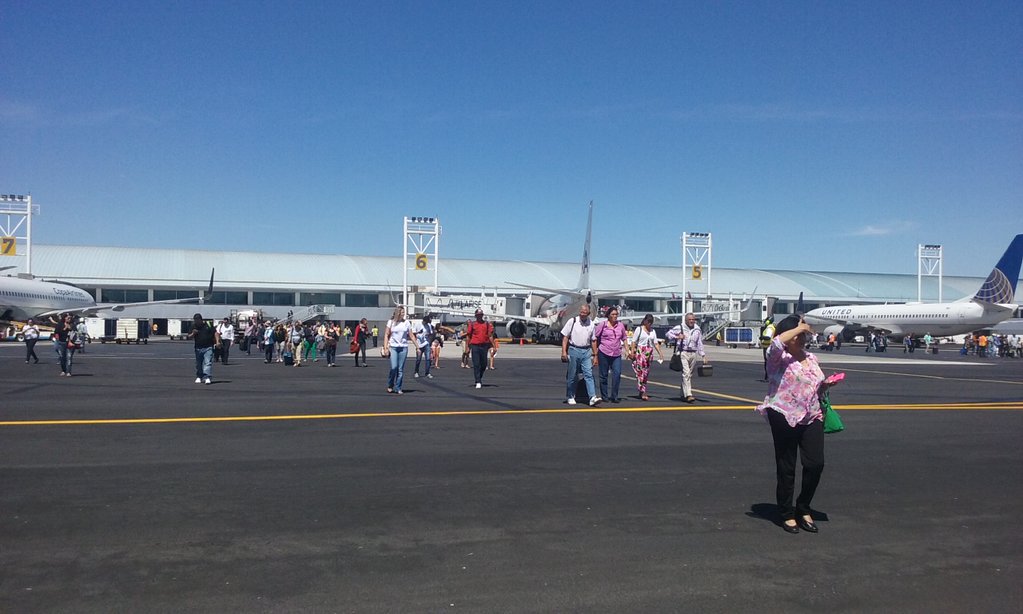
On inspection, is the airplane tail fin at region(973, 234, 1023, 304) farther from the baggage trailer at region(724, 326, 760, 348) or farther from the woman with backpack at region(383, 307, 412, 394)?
the woman with backpack at region(383, 307, 412, 394)

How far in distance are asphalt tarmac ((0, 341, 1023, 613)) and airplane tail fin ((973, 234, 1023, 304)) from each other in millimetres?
44934

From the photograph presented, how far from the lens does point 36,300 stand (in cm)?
4925

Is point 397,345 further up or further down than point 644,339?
further down

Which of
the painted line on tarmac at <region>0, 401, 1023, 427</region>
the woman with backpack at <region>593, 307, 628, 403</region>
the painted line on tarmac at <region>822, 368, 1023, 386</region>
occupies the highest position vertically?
the woman with backpack at <region>593, 307, 628, 403</region>

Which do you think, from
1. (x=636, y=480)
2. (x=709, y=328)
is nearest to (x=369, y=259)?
(x=709, y=328)

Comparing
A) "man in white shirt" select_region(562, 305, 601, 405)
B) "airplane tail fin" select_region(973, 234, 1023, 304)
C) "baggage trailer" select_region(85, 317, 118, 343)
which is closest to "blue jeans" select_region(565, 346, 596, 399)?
"man in white shirt" select_region(562, 305, 601, 405)

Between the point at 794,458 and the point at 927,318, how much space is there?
57.5 m

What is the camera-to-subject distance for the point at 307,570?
4824mm

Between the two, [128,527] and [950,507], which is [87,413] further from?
[950,507]

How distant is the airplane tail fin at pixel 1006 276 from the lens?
5072 cm

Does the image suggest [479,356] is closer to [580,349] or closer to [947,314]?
[580,349]

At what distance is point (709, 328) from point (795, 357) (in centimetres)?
6128

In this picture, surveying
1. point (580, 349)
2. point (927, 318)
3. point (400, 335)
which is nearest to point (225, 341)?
point (400, 335)

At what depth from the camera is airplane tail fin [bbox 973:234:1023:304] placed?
1997 inches
